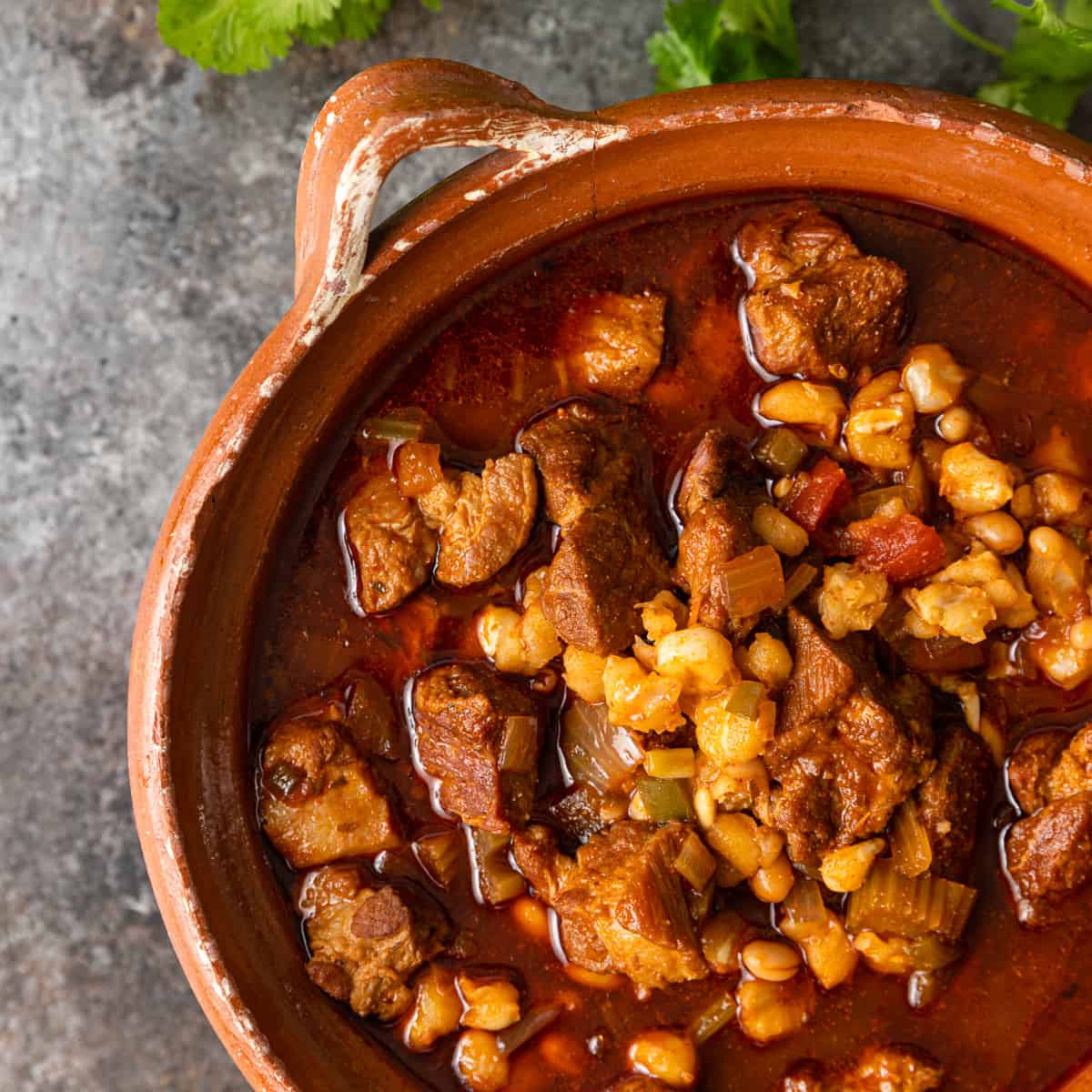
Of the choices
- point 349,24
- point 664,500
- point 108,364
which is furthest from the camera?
point 108,364

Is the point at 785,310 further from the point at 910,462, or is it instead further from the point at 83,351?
the point at 83,351

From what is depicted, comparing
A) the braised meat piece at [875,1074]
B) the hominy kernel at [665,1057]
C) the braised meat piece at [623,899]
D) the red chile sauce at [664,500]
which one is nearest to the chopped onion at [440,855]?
the red chile sauce at [664,500]

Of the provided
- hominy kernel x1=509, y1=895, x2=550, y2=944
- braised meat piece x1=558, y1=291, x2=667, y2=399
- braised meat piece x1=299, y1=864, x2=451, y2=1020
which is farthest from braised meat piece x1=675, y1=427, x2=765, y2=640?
braised meat piece x1=299, y1=864, x2=451, y2=1020

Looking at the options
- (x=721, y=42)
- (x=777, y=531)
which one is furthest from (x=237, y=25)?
(x=777, y=531)

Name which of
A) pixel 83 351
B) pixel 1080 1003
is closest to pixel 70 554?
pixel 83 351

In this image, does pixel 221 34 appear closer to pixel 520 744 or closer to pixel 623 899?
pixel 520 744
